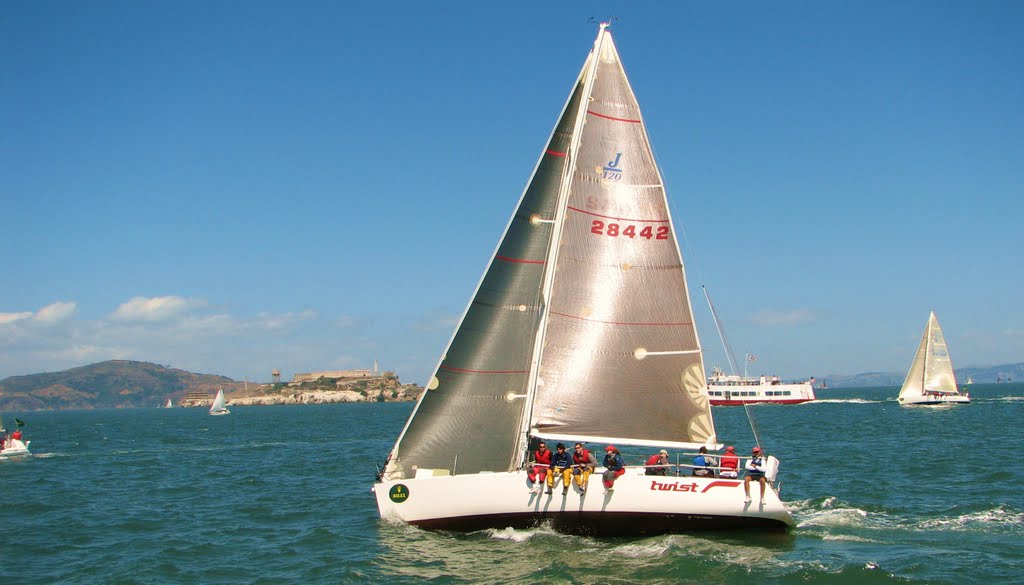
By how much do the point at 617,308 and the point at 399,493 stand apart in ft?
20.9

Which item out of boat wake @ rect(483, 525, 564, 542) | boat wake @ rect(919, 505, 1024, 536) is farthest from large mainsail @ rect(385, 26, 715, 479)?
boat wake @ rect(919, 505, 1024, 536)

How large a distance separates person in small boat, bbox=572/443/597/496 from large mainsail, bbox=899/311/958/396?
75710 mm

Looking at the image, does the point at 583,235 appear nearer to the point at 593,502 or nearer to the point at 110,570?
the point at 593,502

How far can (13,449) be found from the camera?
47125 mm

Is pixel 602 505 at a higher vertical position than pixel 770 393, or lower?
lower

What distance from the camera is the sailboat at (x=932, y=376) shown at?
278 ft

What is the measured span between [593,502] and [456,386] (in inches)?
166

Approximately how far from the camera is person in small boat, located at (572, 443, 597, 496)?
1778 cm

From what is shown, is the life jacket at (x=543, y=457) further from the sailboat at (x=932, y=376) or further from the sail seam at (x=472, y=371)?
the sailboat at (x=932, y=376)

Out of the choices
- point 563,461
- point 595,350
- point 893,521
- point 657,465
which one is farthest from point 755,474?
point 893,521

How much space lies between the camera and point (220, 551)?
63.0 feet

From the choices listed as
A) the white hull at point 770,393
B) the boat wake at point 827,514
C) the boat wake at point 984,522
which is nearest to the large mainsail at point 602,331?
the boat wake at point 827,514

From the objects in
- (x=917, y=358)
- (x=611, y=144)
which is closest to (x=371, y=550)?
(x=611, y=144)

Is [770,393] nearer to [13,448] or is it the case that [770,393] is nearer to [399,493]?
[13,448]
